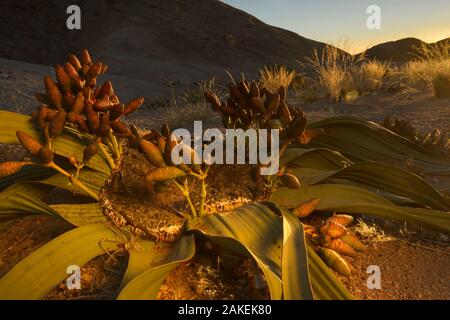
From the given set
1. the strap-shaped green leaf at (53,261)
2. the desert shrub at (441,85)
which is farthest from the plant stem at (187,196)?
the desert shrub at (441,85)

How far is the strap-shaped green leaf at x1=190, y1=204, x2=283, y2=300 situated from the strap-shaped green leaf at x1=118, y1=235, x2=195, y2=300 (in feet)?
0.30

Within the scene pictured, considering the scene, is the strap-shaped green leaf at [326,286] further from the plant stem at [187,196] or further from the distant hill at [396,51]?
the distant hill at [396,51]

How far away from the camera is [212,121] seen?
6.46 meters

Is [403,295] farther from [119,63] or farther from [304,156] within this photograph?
[119,63]

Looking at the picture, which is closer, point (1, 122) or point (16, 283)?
point (16, 283)

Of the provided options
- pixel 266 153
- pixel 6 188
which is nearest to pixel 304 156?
pixel 266 153

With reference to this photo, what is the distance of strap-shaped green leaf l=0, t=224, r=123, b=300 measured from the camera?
58.3 inches

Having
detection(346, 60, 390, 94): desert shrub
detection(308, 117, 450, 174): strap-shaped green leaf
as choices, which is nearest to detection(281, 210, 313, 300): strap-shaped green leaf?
detection(308, 117, 450, 174): strap-shaped green leaf

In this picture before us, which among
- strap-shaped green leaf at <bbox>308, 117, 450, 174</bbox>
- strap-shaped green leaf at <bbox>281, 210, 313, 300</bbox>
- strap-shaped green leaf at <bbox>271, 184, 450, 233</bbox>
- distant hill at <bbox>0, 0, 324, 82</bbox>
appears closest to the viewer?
strap-shaped green leaf at <bbox>281, 210, 313, 300</bbox>

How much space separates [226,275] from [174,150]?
17.5 inches

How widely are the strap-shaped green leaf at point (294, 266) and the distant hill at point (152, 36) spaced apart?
904 inches

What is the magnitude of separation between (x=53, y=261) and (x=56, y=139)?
0.54m

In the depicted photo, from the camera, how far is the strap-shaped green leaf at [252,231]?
1481 mm

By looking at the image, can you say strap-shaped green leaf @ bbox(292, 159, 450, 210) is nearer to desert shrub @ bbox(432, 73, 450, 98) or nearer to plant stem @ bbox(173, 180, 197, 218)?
plant stem @ bbox(173, 180, 197, 218)
